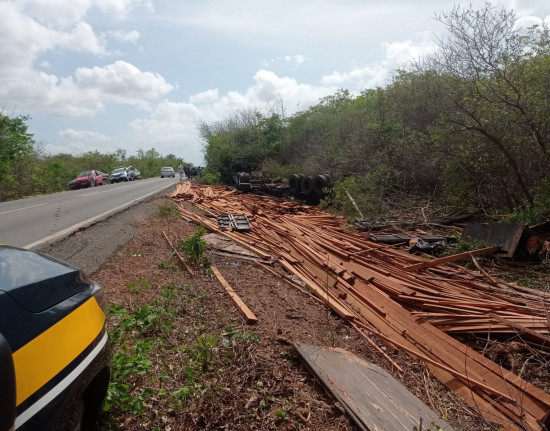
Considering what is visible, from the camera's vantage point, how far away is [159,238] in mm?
8383

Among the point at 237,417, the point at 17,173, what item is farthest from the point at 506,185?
the point at 17,173

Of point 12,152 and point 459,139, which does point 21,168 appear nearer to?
point 12,152

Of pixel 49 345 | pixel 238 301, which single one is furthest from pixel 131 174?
pixel 49 345

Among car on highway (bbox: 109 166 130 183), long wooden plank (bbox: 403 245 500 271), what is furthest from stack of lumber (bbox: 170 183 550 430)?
car on highway (bbox: 109 166 130 183)

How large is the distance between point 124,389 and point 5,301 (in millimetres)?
1395

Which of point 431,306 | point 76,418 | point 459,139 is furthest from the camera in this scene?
point 459,139

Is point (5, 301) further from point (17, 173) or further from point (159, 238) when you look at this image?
point (17, 173)

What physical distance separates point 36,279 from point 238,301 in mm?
3131

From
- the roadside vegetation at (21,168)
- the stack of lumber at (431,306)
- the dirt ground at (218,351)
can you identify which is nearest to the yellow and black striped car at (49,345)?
the dirt ground at (218,351)

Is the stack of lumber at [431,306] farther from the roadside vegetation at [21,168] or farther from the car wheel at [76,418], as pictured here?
the roadside vegetation at [21,168]

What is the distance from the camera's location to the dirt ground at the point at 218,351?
278 cm

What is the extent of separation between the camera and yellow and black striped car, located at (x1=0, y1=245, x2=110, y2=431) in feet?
4.58

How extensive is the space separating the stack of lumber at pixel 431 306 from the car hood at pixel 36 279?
3466mm

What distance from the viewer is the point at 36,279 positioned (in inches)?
75.7
